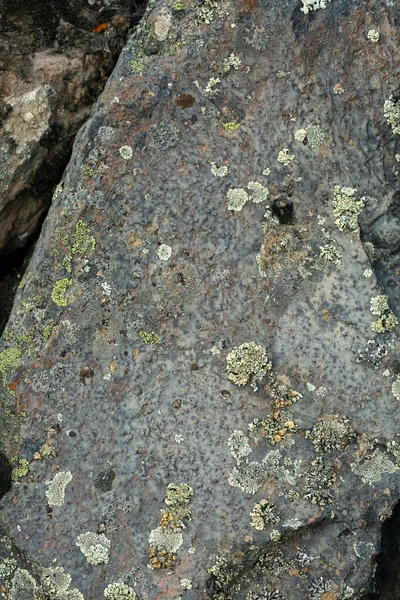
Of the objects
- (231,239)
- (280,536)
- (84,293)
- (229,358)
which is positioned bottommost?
(280,536)

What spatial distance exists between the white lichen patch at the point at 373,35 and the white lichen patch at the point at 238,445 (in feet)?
8.94

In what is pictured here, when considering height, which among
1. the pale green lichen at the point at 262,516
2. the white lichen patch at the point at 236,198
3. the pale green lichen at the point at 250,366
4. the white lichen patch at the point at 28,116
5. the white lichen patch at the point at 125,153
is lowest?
the pale green lichen at the point at 262,516

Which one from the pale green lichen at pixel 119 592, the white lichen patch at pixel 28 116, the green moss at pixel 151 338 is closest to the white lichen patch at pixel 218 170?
the green moss at pixel 151 338

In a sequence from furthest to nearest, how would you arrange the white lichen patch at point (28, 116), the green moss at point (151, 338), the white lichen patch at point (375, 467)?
the white lichen patch at point (28, 116) → the green moss at point (151, 338) → the white lichen patch at point (375, 467)

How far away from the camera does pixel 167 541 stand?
4.42 metres

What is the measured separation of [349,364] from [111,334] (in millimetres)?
1571

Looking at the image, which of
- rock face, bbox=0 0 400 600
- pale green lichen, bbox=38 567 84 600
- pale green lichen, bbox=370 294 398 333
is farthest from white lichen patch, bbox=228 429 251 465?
pale green lichen, bbox=38 567 84 600

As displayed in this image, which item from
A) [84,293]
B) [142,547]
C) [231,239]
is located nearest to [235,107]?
[231,239]

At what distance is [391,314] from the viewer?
14.9ft

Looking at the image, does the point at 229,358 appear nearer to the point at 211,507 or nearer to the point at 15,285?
the point at 211,507

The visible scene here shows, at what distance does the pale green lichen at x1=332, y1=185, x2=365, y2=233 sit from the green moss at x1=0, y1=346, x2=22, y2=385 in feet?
7.55

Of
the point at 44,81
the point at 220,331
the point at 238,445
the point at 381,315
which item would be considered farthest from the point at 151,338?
the point at 44,81

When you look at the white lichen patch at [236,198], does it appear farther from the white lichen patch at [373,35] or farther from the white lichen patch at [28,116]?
the white lichen patch at [28,116]

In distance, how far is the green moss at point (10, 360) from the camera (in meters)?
4.70
